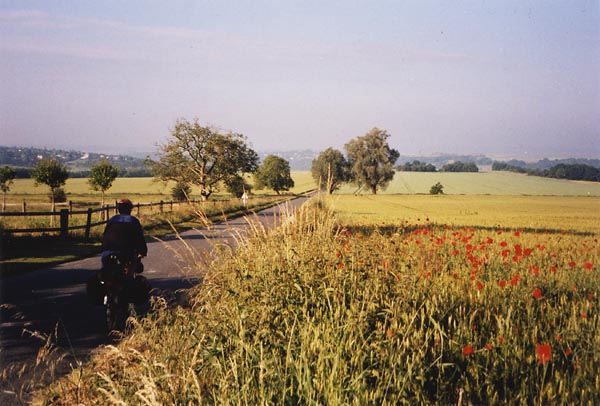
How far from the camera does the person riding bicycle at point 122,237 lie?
631 cm

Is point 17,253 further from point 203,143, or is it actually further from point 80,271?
point 203,143

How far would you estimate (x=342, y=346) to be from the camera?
12.0 feet

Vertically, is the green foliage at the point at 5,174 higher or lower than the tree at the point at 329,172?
lower

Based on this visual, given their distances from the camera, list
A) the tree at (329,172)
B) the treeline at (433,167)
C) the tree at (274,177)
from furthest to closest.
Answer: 1. the treeline at (433,167)
2. the tree at (274,177)
3. the tree at (329,172)

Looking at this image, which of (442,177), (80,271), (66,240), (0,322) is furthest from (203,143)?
(442,177)

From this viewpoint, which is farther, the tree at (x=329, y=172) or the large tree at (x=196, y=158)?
the large tree at (x=196, y=158)

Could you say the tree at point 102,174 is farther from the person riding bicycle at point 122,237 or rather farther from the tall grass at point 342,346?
the tall grass at point 342,346

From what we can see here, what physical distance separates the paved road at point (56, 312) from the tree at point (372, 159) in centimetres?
6991

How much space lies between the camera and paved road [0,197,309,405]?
16.9 feet

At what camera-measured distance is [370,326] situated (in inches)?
171

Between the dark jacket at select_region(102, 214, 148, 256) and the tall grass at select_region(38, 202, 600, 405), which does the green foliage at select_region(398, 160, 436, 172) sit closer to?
the tall grass at select_region(38, 202, 600, 405)

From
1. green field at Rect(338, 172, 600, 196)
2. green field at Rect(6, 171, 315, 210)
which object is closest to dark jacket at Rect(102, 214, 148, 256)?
green field at Rect(6, 171, 315, 210)

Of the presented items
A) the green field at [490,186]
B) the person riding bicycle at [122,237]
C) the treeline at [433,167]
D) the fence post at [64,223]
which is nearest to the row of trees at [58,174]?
the fence post at [64,223]

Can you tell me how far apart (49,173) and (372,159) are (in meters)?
56.3
